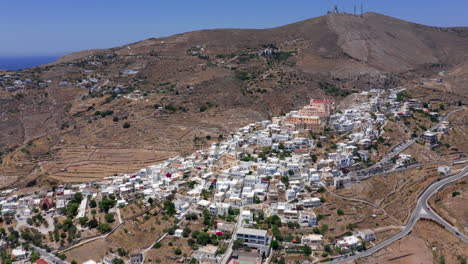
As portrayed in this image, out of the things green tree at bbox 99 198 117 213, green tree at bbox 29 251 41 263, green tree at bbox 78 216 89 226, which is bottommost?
green tree at bbox 29 251 41 263

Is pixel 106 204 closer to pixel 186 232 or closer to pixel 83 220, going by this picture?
pixel 83 220

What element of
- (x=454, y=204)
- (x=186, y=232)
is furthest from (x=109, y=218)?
(x=454, y=204)

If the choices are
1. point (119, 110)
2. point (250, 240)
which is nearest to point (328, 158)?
point (250, 240)

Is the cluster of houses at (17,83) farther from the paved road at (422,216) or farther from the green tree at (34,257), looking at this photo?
the paved road at (422,216)

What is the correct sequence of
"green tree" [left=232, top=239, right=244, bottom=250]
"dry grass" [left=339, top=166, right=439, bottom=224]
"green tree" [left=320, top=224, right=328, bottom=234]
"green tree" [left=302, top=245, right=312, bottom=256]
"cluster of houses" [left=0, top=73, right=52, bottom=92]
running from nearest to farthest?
"green tree" [left=302, top=245, right=312, bottom=256] < "green tree" [left=232, top=239, right=244, bottom=250] < "green tree" [left=320, top=224, right=328, bottom=234] < "dry grass" [left=339, top=166, right=439, bottom=224] < "cluster of houses" [left=0, top=73, right=52, bottom=92]

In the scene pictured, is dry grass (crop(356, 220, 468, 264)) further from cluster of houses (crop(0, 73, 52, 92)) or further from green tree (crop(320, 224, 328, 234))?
cluster of houses (crop(0, 73, 52, 92))

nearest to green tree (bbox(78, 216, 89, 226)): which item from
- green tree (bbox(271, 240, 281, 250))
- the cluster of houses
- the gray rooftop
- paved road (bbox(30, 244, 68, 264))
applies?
paved road (bbox(30, 244, 68, 264))
